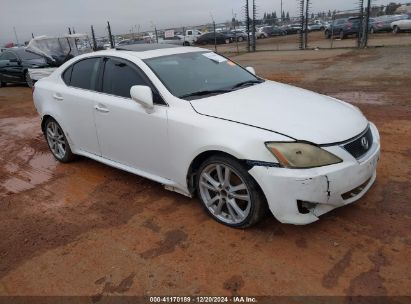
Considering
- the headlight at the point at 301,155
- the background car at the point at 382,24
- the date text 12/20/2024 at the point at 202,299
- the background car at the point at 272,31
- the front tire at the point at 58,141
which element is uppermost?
the headlight at the point at 301,155

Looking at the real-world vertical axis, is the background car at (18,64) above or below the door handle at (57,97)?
below

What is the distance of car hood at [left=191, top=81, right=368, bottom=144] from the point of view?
3240 millimetres

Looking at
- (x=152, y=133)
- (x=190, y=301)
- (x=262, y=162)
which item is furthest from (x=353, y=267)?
(x=152, y=133)

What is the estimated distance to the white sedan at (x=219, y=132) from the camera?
3127 millimetres

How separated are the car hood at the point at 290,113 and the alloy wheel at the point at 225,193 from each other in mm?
495

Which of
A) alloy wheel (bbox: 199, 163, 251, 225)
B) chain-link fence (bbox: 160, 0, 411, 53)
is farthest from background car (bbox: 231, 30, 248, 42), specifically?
alloy wheel (bbox: 199, 163, 251, 225)

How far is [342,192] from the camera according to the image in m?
3.18

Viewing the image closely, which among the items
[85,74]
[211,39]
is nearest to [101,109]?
[85,74]

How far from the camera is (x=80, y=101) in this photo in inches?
188

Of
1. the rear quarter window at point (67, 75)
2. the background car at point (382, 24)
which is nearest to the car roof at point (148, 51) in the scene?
the rear quarter window at point (67, 75)

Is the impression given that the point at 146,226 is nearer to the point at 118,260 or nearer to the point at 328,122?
the point at 118,260

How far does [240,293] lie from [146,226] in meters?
1.30

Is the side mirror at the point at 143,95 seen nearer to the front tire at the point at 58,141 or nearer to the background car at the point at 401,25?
the front tire at the point at 58,141

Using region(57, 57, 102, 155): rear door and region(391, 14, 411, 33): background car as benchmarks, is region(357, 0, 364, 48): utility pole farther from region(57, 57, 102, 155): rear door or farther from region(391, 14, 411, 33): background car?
region(57, 57, 102, 155): rear door
